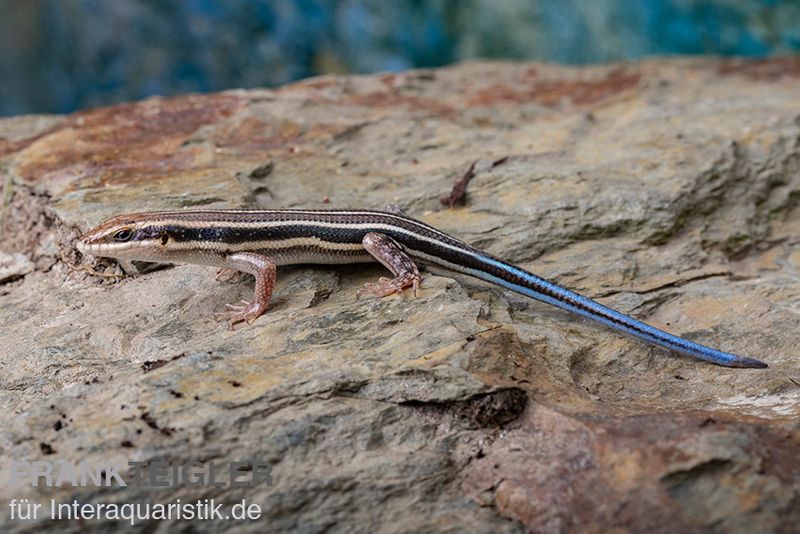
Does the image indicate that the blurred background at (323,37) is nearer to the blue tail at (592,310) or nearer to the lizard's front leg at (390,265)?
the blue tail at (592,310)

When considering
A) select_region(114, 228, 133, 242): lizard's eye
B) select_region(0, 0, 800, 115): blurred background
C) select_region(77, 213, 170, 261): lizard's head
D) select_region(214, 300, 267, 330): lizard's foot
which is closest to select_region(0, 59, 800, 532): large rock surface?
select_region(214, 300, 267, 330): lizard's foot

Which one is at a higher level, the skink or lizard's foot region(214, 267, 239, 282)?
the skink

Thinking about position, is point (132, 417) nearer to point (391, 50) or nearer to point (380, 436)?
point (380, 436)

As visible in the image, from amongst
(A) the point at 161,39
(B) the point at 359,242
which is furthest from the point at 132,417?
(A) the point at 161,39

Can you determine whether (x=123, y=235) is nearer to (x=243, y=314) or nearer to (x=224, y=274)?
(x=224, y=274)

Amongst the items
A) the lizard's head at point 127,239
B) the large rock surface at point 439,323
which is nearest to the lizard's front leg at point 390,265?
the large rock surface at point 439,323

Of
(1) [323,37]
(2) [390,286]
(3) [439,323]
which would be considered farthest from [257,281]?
(1) [323,37]

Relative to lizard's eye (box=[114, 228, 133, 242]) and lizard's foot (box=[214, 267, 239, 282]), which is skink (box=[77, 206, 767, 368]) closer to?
lizard's eye (box=[114, 228, 133, 242])
